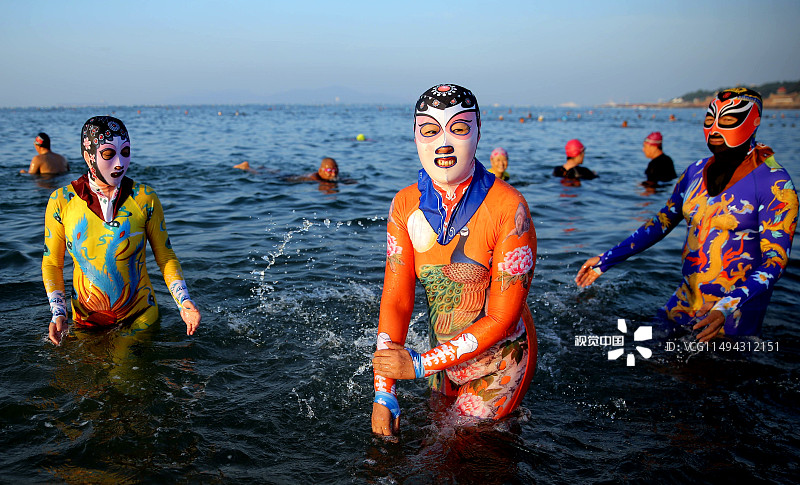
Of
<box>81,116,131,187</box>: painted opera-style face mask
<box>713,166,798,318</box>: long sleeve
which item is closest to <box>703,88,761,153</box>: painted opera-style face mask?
<box>713,166,798,318</box>: long sleeve

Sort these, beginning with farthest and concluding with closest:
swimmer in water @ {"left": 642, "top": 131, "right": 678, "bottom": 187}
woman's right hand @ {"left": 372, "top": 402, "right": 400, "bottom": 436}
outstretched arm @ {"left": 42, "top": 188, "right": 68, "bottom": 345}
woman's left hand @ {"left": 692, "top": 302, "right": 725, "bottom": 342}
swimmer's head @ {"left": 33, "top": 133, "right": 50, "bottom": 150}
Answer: swimmer in water @ {"left": 642, "top": 131, "right": 678, "bottom": 187}
swimmer's head @ {"left": 33, "top": 133, "right": 50, "bottom": 150}
outstretched arm @ {"left": 42, "top": 188, "right": 68, "bottom": 345}
woman's left hand @ {"left": 692, "top": 302, "right": 725, "bottom": 342}
woman's right hand @ {"left": 372, "top": 402, "right": 400, "bottom": 436}

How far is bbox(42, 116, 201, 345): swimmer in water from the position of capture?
436cm

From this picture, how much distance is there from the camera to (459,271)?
3.14 metres

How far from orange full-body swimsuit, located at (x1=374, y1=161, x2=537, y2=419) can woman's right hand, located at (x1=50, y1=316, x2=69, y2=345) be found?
2662 millimetres

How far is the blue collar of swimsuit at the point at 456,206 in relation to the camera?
121 inches

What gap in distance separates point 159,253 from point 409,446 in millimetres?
2675

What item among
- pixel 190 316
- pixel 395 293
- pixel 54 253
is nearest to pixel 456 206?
pixel 395 293

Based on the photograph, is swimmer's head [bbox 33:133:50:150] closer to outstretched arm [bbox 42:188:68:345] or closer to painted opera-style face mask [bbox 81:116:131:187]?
outstretched arm [bbox 42:188:68:345]

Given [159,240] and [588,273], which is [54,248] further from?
[588,273]

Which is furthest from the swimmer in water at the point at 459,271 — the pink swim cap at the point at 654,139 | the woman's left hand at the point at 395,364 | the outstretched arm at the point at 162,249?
the pink swim cap at the point at 654,139

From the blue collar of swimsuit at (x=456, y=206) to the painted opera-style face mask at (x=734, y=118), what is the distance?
2.64m

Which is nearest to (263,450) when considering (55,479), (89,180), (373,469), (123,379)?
(373,469)

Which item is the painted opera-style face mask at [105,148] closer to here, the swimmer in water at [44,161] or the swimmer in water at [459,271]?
the swimmer in water at [459,271]

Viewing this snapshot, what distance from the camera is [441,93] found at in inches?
118
